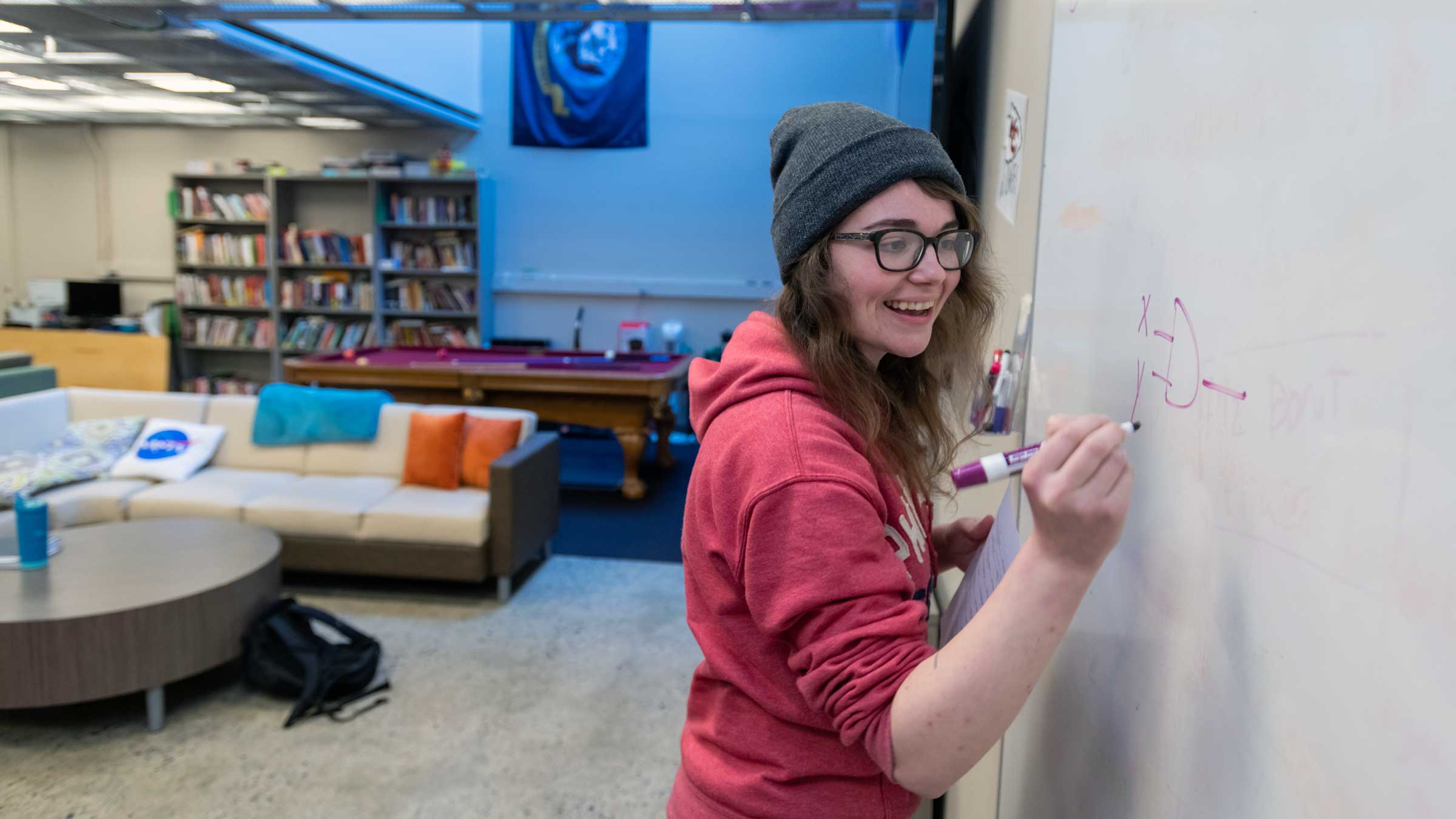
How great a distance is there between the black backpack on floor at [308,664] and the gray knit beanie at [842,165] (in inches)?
108

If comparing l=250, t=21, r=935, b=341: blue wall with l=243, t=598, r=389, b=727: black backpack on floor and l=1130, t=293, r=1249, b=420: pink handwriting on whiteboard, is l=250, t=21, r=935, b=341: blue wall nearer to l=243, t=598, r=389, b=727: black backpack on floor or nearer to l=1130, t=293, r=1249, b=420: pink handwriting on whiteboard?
l=243, t=598, r=389, b=727: black backpack on floor

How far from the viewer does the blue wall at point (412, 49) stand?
19.4 feet

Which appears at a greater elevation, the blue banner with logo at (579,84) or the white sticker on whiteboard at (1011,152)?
the blue banner with logo at (579,84)

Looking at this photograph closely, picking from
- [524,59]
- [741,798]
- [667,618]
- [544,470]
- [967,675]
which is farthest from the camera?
[524,59]

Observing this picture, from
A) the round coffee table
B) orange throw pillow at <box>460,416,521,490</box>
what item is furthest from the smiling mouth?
orange throw pillow at <box>460,416,521,490</box>

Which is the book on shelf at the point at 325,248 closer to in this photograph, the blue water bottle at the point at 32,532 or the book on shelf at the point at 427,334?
the book on shelf at the point at 427,334

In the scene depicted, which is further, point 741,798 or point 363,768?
point 363,768

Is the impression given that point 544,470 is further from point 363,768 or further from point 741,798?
point 741,798

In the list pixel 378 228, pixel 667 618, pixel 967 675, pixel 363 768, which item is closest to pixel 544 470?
pixel 667 618

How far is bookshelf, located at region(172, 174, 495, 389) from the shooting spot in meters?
7.84

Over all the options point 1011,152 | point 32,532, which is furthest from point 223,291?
point 1011,152

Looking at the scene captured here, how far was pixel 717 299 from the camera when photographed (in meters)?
7.79

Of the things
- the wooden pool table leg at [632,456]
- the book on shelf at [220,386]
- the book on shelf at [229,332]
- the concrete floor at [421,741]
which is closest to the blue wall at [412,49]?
the book on shelf at [229,332]

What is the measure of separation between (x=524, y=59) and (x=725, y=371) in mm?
7480
